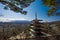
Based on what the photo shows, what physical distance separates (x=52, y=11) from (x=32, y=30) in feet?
1.53

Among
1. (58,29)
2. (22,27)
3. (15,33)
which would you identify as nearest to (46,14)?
(58,29)

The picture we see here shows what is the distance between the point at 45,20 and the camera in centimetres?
220

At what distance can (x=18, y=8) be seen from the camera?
7.29 feet

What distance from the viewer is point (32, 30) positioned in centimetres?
219

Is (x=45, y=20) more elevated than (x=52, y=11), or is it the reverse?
(x=52, y=11)

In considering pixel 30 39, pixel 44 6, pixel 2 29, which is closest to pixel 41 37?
pixel 30 39

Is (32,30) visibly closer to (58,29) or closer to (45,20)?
(45,20)

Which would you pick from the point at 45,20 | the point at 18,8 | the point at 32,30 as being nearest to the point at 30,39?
the point at 32,30

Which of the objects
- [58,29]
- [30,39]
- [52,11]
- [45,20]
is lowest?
[30,39]

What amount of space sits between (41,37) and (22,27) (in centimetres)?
36

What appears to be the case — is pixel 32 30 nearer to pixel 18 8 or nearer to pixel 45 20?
pixel 45 20

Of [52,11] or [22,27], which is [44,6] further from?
[22,27]

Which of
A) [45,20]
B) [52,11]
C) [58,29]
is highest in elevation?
[52,11]

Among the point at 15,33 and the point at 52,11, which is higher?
the point at 52,11
